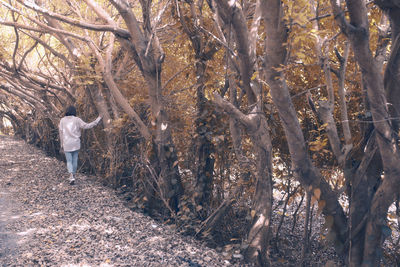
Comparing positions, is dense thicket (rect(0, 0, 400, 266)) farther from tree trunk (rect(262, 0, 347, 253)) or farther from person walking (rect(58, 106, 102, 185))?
person walking (rect(58, 106, 102, 185))

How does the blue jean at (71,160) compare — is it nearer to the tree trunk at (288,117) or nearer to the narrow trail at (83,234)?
the narrow trail at (83,234)

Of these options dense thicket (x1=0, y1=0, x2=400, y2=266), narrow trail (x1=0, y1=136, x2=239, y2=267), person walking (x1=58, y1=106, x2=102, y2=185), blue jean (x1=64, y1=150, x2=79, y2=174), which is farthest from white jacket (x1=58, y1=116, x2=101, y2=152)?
narrow trail (x1=0, y1=136, x2=239, y2=267)

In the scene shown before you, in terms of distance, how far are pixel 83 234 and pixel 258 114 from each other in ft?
9.93

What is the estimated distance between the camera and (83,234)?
532 cm

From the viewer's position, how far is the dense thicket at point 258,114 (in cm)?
360

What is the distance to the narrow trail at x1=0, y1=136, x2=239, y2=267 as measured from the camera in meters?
4.55

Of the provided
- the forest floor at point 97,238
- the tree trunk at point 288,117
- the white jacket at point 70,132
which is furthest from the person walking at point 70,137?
the tree trunk at point 288,117

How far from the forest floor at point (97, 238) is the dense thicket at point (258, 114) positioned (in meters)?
0.45

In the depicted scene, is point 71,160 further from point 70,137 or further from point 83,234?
point 83,234

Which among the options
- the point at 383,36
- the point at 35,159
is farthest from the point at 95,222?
the point at 35,159

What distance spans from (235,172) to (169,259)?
190cm

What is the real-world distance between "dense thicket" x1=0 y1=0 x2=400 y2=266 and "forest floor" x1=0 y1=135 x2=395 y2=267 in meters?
0.45

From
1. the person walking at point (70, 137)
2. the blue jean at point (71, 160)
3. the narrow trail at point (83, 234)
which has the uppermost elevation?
the person walking at point (70, 137)

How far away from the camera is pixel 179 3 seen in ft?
19.8
